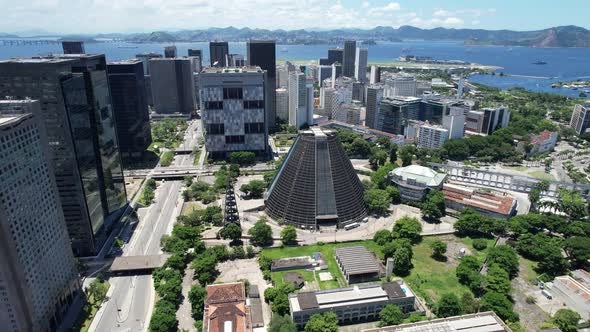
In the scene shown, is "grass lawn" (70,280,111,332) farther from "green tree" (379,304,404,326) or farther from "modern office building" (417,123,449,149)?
"modern office building" (417,123,449,149)

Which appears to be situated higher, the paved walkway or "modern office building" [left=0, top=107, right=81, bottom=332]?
"modern office building" [left=0, top=107, right=81, bottom=332]

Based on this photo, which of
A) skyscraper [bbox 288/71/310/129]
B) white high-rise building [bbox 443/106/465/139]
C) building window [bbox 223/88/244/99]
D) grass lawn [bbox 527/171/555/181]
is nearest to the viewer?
grass lawn [bbox 527/171/555/181]

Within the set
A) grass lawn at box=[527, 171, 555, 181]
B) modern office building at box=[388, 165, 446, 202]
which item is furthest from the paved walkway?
grass lawn at box=[527, 171, 555, 181]

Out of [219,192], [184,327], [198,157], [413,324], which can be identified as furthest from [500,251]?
[198,157]

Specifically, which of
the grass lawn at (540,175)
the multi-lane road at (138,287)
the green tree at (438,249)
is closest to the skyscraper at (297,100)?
the multi-lane road at (138,287)

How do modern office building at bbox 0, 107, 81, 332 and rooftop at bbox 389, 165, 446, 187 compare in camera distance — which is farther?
rooftop at bbox 389, 165, 446, 187

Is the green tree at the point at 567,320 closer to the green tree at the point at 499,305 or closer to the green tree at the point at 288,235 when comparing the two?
the green tree at the point at 499,305
